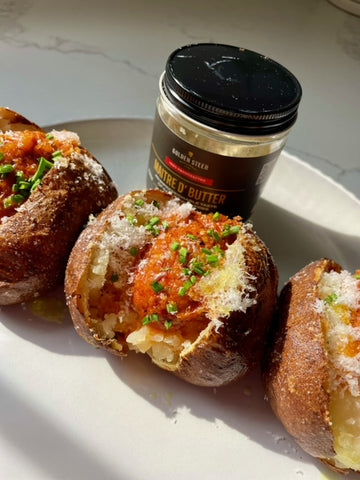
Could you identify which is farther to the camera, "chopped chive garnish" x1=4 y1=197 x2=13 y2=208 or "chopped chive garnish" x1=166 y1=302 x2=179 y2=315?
"chopped chive garnish" x1=4 y1=197 x2=13 y2=208

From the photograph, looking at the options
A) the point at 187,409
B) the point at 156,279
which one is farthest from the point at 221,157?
the point at 187,409

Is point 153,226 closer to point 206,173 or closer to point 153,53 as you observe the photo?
point 206,173

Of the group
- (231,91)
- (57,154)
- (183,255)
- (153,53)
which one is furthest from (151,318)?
(153,53)

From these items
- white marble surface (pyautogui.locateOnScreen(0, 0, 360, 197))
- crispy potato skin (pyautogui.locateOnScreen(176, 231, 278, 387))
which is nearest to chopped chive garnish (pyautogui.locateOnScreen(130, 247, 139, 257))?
crispy potato skin (pyautogui.locateOnScreen(176, 231, 278, 387))

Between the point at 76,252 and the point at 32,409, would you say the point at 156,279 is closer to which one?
the point at 76,252

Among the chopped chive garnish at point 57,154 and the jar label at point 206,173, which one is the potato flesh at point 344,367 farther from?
the chopped chive garnish at point 57,154

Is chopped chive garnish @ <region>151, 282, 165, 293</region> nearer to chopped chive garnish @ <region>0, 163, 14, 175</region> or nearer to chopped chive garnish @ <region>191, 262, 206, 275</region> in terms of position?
chopped chive garnish @ <region>191, 262, 206, 275</region>
